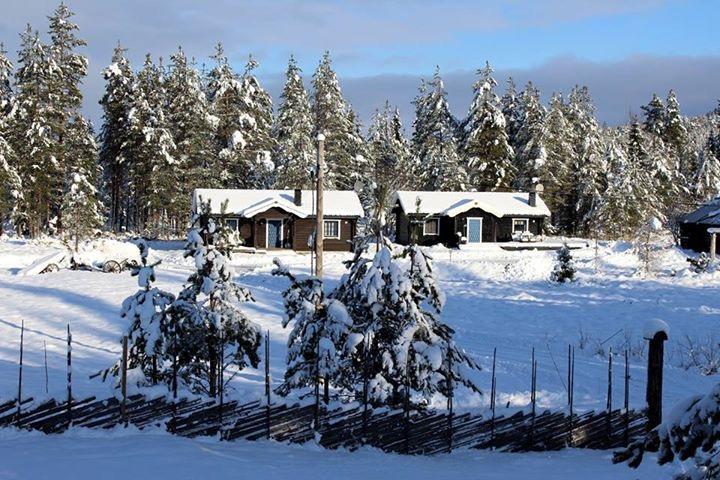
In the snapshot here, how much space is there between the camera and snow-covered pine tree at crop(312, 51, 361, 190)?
53.1 m

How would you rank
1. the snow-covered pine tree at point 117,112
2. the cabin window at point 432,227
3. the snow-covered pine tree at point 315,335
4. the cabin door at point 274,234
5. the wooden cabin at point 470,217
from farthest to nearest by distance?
the snow-covered pine tree at point 117,112 < the cabin window at point 432,227 < the wooden cabin at point 470,217 < the cabin door at point 274,234 < the snow-covered pine tree at point 315,335

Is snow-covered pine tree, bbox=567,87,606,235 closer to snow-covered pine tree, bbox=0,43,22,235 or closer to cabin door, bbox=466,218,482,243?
cabin door, bbox=466,218,482,243

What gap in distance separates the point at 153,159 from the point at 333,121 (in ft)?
49.9

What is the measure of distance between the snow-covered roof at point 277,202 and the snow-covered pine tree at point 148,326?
98.4 feet

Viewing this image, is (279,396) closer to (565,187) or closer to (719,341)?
(719,341)

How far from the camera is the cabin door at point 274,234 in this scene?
136ft

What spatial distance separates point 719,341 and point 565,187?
136 ft

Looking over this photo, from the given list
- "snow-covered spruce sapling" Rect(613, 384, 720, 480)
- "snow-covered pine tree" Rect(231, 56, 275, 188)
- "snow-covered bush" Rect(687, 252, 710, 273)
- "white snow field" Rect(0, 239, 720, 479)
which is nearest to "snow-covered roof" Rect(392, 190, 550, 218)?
"white snow field" Rect(0, 239, 720, 479)

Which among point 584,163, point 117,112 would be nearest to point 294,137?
point 117,112

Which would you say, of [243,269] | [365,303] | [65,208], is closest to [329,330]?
[365,303]

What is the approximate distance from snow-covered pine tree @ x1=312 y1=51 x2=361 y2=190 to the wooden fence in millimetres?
44384

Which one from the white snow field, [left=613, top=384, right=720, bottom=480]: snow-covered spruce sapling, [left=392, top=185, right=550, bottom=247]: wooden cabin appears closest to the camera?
[left=613, top=384, right=720, bottom=480]: snow-covered spruce sapling

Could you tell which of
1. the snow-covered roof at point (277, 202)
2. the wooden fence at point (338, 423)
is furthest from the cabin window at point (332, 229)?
the wooden fence at point (338, 423)

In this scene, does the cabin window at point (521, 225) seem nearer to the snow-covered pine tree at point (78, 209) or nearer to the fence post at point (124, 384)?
the snow-covered pine tree at point (78, 209)
